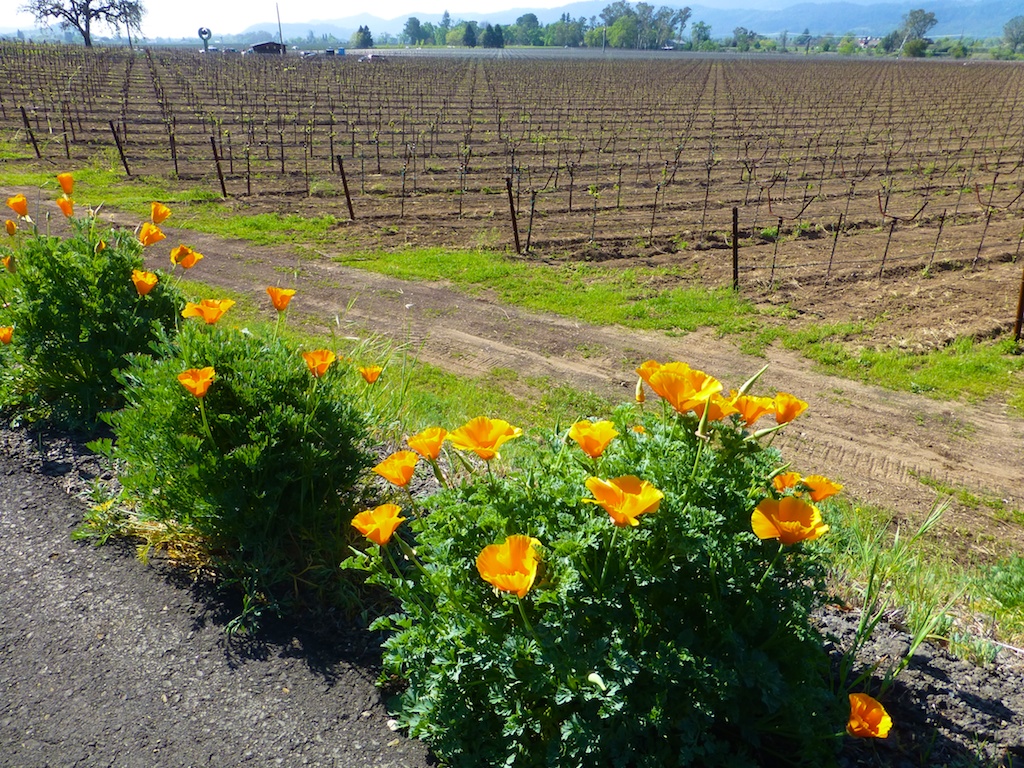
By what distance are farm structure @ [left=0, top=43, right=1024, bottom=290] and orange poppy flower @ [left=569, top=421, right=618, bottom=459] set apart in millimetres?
9093

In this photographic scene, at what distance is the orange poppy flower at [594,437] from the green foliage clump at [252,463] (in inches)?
46.9

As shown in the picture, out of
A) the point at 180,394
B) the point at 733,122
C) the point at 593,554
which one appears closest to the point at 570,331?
the point at 180,394

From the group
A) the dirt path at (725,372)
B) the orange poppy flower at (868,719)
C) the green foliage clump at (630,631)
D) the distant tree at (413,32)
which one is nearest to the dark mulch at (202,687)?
the green foliage clump at (630,631)

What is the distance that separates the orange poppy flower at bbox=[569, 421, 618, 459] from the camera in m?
1.86

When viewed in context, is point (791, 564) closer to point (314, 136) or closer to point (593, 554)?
point (593, 554)

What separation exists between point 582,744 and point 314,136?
22.6 metres

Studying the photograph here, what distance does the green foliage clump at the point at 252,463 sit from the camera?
8.54ft

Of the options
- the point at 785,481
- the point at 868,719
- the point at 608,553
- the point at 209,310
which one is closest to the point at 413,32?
the point at 209,310

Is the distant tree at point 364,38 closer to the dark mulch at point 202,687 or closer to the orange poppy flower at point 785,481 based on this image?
A: the dark mulch at point 202,687

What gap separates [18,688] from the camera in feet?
7.66

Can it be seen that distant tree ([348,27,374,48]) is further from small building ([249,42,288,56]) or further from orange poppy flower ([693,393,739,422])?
orange poppy flower ([693,393,739,422])

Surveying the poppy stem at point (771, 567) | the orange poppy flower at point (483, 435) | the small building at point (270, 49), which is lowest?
the poppy stem at point (771, 567)

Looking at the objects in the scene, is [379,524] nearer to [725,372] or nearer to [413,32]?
[725,372]

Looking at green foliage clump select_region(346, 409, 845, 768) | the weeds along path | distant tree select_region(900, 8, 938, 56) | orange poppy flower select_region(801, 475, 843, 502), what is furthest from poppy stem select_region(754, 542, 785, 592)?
distant tree select_region(900, 8, 938, 56)
